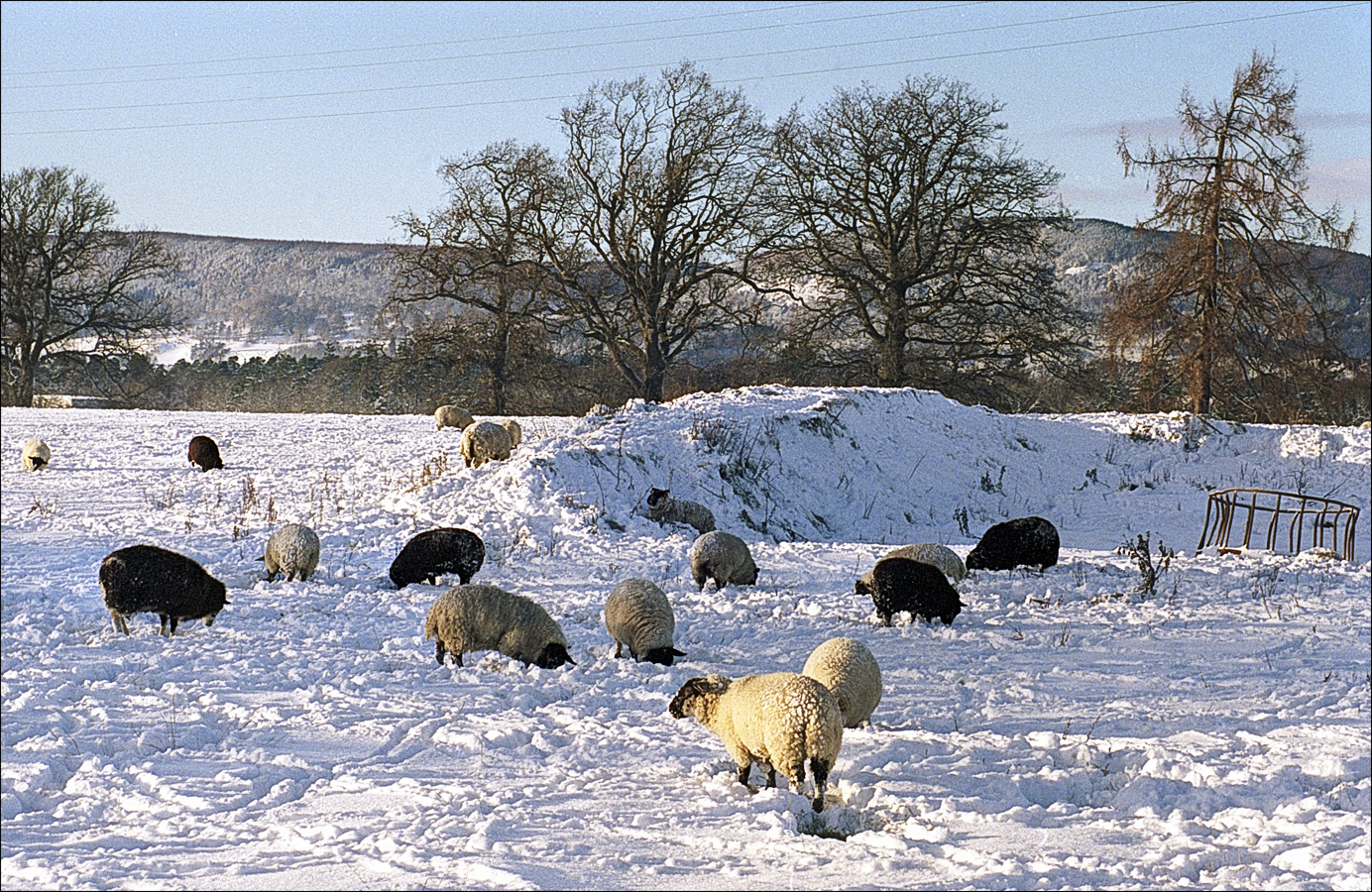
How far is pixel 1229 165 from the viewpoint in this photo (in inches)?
1024

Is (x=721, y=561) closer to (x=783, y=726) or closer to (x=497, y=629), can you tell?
(x=497, y=629)

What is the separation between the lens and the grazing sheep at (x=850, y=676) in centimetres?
662

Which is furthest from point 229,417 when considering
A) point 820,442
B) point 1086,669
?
point 1086,669

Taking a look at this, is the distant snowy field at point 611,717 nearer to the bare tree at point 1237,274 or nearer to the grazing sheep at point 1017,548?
the grazing sheep at point 1017,548

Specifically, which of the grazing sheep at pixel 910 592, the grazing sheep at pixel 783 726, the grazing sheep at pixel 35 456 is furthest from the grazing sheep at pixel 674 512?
the grazing sheep at pixel 35 456

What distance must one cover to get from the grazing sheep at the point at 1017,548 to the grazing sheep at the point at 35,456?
15651 mm

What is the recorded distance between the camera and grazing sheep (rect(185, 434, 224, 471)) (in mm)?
19141

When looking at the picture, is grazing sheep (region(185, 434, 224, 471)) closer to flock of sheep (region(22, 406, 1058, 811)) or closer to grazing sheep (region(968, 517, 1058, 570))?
flock of sheep (region(22, 406, 1058, 811))

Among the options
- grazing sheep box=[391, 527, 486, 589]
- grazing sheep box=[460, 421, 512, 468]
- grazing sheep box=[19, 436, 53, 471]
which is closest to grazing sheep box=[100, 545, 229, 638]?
grazing sheep box=[391, 527, 486, 589]

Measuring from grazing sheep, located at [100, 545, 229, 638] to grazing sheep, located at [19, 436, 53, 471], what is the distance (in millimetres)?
11533

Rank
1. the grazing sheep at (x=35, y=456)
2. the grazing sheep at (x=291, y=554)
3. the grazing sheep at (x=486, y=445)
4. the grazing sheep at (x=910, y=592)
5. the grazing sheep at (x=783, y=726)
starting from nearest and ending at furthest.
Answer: the grazing sheep at (x=783, y=726)
the grazing sheep at (x=910, y=592)
the grazing sheep at (x=291, y=554)
the grazing sheep at (x=486, y=445)
the grazing sheep at (x=35, y=456)

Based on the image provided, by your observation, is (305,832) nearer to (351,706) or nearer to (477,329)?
(351,706)

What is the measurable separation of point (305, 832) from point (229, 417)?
25.4 metres

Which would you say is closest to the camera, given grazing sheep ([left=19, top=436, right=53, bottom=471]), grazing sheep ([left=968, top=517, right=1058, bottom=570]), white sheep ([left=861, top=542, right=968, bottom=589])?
white sheep ([left=861, top=542, right=968, bottom=589])
